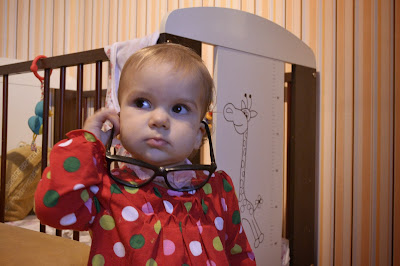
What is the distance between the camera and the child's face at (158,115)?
67 centimetres

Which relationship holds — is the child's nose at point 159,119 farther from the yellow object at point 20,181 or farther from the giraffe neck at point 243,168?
the yellow object at point 20,181

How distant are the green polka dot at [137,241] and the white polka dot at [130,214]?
29mm

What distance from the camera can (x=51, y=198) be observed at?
62 cm

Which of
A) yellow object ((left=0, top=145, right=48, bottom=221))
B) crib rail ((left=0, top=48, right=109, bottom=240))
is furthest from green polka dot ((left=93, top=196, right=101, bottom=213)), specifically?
yellow object ((left=0, top=145, right=48, bottom=221))

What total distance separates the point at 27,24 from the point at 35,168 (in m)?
1.37

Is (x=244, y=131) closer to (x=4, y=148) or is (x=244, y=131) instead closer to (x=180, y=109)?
(x=180, y=109)

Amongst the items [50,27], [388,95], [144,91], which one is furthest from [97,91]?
[50,27]

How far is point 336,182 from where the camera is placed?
1.67 m

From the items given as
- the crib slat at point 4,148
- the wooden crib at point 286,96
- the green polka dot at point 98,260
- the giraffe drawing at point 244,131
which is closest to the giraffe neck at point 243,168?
the giraffe drawing at point 244,131

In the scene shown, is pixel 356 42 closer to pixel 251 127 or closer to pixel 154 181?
pixel 251 127

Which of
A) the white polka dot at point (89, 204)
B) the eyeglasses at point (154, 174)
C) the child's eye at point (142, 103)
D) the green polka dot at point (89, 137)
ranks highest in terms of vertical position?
the child's eye at point (142, 103)

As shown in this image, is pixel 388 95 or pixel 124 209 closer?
pixel 124 209

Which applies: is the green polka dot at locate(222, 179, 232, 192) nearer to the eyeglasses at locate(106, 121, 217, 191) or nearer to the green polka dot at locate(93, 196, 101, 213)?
the eyeglasses at locate(106, 121, 217, 191)

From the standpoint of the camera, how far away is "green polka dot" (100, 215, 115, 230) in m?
0.67
